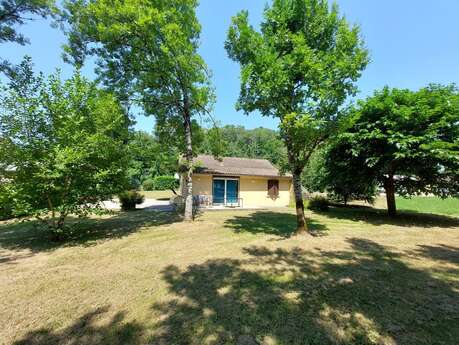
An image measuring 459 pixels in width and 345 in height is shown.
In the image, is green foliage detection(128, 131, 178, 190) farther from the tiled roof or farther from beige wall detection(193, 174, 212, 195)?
the tiled roof

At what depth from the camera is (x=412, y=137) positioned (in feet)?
30.4

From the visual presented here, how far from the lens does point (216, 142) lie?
12836mm

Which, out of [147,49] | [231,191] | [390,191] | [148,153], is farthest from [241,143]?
[147,49]

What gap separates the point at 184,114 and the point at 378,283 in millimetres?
9957

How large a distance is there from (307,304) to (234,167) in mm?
16181

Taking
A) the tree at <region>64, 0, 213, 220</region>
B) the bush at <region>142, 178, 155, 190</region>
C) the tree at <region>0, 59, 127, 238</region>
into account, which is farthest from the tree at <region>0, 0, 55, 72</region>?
the bush at <region>142, 178, 155, 190</region>

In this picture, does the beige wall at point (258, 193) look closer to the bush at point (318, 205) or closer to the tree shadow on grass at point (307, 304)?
the bush at point (318, 205)

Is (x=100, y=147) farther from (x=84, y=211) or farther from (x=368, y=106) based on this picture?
(x=368, y=106)

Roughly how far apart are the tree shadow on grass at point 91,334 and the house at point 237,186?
43.4 feet

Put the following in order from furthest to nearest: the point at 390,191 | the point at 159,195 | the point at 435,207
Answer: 1. the point at 159,195
2. the point at 435,207
3. the point at 390,191

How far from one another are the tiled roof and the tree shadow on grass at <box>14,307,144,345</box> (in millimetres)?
13231

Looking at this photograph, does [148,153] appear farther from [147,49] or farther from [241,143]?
[241,143]

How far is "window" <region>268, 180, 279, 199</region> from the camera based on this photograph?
19255 millimetres

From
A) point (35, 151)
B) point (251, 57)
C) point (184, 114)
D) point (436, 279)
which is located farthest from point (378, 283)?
point (184, 114)
